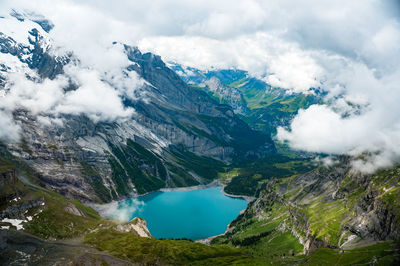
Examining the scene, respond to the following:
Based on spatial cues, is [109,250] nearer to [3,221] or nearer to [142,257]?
[142,257]

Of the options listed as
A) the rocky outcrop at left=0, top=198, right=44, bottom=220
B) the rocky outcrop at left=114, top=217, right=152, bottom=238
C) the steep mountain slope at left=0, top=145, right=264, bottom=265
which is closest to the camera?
the steep mountain slope at left=0, top=145, right=264, bottom=265

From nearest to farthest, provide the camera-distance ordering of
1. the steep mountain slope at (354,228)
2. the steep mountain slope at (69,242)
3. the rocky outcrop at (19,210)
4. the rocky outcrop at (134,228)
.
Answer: the steep mountain slope at (69,242)
the steep mountain slope at (354,228)
the rocky outcrop at (19,210)
the rocky outcrop at (134,228)

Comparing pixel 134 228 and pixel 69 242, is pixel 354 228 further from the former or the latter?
pixel 69 242

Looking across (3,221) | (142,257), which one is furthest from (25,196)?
(142,257)

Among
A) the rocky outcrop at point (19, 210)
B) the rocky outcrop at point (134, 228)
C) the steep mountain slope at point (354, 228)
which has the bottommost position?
the steep mountain slope at point (354, 228)

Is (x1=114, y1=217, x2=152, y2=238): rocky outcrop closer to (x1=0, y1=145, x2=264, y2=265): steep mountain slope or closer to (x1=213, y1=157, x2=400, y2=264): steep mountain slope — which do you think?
(x1=0, y1=145, x2=264, y2=265): steep mountain slope

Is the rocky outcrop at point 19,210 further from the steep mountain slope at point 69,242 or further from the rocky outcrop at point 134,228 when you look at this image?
the rocky outcrop at point 134,228

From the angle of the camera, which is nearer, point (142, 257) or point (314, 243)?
point (142, 257)

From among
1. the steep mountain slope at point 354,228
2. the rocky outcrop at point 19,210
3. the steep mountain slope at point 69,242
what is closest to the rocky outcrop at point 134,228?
the steep mountain slope at point 69,242

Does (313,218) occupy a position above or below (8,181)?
below

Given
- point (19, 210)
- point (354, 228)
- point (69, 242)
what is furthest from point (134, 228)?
point (354, 228)

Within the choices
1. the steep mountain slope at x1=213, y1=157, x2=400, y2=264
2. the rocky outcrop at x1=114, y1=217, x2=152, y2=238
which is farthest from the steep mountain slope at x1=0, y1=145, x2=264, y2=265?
the steep mountain slope at x1=213, y1=157, x2=400, y2=264
